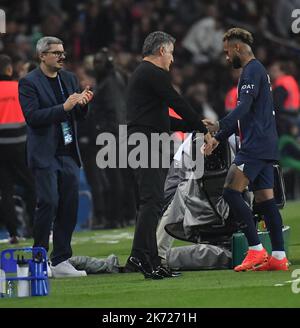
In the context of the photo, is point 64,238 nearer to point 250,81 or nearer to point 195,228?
point 195,228

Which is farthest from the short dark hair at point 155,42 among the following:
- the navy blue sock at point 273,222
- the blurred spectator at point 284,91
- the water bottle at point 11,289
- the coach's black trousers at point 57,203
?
the blurred spectator at point 284,91

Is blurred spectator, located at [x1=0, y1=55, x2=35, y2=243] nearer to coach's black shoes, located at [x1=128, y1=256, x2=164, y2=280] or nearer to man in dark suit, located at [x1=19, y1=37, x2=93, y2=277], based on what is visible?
man in dark suit, located at [x1=19, y1=37, x2=93, y2=277]

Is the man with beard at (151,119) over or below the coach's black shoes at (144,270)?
over

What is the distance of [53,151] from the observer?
12719mm

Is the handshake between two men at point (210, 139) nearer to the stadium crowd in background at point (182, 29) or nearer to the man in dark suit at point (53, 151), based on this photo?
the man in dark suit at point (53, 151)

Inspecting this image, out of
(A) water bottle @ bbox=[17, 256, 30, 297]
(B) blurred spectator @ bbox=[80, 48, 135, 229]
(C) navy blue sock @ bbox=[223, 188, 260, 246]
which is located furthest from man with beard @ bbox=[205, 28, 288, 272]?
(B) blurred spectator @ bbox=[80, 48, 135, 229]

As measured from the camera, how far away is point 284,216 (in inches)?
733

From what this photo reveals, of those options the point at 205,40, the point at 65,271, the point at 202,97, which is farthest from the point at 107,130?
the point at 205,40

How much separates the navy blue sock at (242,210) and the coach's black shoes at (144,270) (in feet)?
3.05

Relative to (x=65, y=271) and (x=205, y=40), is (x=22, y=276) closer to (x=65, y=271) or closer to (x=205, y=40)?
(x=65, y=271)

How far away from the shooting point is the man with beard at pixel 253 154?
40.2 ft

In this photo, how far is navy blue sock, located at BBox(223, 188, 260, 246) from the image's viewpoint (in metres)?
12.3
